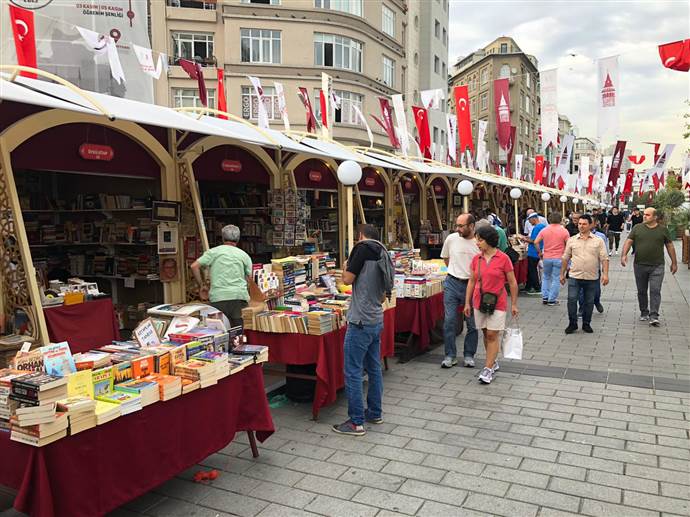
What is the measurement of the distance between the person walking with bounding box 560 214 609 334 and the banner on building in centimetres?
661

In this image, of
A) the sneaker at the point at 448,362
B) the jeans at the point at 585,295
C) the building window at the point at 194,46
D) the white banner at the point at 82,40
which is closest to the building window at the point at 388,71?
the building window at the point at 194,46

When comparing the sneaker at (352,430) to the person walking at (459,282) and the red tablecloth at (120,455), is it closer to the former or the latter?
the red tablecloth at (120,455)

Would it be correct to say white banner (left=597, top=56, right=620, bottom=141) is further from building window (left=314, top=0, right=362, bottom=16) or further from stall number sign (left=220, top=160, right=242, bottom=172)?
building window (left=314, top=0, right=362, bottom=16)

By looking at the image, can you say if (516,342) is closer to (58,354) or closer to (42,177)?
(58,354)

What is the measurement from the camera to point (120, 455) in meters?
3.05

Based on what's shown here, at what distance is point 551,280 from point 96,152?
332 inches

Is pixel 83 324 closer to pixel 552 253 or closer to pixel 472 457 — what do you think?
pixel 472 457

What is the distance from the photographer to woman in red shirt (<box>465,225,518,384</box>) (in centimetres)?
570

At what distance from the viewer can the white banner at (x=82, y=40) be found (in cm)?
1145

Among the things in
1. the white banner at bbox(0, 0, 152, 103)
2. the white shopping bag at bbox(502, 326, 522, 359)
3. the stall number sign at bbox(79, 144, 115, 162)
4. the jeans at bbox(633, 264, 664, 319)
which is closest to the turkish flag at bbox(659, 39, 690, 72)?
the jeans at bbox(633, 264, 664, 319)

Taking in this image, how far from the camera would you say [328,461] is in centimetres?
411

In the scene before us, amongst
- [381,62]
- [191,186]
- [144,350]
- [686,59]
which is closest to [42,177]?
[191,186]

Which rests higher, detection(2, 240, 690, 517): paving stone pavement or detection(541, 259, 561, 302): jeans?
detection(541, 259, 561, 302): jeans

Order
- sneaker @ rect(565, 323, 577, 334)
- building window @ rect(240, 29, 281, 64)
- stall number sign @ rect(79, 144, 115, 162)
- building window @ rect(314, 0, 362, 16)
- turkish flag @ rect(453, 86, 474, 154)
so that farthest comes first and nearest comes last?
building window @ rect(314, 0, 362, 16) → building window @ rect(240, 29, 281, 64) → turkish flag @ rect(453, 86, 474, 154) → sneaker @ rect(565, 323, 577, 334) → stall number sign @ rect(79, 144, 115, 162)
